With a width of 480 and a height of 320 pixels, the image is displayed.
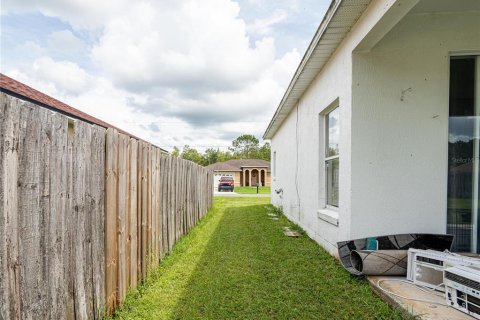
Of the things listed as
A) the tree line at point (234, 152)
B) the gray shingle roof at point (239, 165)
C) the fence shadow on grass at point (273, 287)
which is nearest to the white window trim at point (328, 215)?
the fence shadow on grass at point (273, 287)

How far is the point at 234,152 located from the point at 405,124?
77.6 m

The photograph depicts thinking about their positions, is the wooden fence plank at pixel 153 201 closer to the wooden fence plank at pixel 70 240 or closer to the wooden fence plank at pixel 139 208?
the wooden fence plank at pixel 139 208

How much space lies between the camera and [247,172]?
43625 mm

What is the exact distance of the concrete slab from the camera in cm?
240

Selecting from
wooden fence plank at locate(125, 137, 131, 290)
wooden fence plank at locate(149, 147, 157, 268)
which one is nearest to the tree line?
wooden fence plank at locate(149, 147, 157, 268)

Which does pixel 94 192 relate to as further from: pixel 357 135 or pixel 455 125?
pixel 455 125

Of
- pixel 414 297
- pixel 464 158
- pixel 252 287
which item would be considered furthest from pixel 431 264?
pixel 252 287

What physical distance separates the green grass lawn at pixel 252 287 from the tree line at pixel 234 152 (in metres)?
57.3

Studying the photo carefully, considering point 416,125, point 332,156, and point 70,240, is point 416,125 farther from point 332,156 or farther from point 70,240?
point 70,240

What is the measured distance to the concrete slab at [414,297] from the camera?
7.88 feet

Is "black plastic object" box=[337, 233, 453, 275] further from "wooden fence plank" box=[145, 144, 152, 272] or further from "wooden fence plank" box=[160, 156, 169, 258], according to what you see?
"wooden fence plank" box=[160, 156, 169, 258]

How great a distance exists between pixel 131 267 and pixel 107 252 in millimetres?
625

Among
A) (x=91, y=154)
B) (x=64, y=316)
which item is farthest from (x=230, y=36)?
(x=64, y=316)

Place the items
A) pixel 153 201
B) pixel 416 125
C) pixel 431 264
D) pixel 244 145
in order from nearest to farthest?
pixel 431 264 < pixel 416 125 < pixel 153 201 < pixel 244 145
